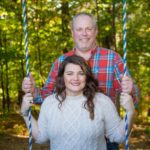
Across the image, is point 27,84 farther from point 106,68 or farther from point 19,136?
point 19,136

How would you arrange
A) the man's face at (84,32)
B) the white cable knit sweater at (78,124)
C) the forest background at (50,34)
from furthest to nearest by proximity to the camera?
the forest background at (50,34) < the man's face at (84,32) < the white cable knit sweater at (78,124)

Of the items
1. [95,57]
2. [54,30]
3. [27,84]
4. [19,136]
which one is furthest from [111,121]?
[54,30]

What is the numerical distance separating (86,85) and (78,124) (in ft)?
0.95

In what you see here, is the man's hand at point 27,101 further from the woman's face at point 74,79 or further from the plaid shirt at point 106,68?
the plaid shirt at point 106,68

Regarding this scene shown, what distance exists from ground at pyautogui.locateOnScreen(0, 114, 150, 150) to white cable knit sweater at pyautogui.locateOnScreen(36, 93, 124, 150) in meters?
5.02

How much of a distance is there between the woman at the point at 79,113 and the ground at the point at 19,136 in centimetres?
503

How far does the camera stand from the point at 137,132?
31.0 feet

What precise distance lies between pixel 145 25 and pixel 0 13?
4.33m

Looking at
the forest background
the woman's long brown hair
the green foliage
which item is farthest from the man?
the green foliage

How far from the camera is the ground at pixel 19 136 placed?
24.9 ft

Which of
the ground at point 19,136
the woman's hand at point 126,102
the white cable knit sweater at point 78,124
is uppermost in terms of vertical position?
the woman's hand at point 126,102

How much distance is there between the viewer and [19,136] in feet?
27.7

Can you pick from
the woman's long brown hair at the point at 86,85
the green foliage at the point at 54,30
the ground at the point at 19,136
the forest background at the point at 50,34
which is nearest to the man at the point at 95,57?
the woman's long brown hair at the point at 86,85

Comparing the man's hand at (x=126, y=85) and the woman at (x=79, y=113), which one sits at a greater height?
the man's hand at (x=126, y=85)
